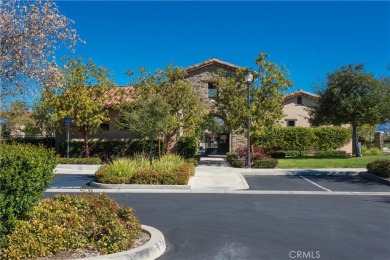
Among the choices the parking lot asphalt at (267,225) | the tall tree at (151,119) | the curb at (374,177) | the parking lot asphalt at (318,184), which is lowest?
the parking lot asphalt at (267,225)

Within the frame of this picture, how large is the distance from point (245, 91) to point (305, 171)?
6117 millimetres

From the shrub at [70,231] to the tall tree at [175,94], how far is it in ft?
54.5

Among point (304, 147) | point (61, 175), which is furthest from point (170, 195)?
point (304, 147)

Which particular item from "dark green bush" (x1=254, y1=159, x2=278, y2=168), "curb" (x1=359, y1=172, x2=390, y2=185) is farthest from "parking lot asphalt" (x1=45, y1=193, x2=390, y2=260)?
"dark green bush" (x1=254, y1=159, x2=278, y2=168)

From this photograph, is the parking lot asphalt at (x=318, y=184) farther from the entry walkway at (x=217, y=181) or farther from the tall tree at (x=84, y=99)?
the tall tree at (x=84, y=99)

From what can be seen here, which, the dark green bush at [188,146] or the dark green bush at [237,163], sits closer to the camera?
the dark green bush at [237,163]

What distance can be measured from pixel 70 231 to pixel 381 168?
47.1 feet

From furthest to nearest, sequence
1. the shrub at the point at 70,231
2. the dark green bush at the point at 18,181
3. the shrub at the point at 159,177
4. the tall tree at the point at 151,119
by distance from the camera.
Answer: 1. the tall tree at the point at 151,119
2. the shrub at the point at 159,177
3. the shrub at the point at 70,231
4. the dark green bush at the point at 18,181

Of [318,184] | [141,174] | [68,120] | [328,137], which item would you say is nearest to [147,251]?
[141,174]

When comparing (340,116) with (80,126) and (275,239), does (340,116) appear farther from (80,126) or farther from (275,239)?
(275,239)

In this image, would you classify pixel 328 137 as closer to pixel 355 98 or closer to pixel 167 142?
pixel 355 98

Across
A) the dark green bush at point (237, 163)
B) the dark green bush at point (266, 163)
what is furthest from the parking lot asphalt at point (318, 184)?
the dark green bush at point (237, 163)

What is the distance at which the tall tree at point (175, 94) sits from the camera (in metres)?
23.7

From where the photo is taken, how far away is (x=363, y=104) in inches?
1023
